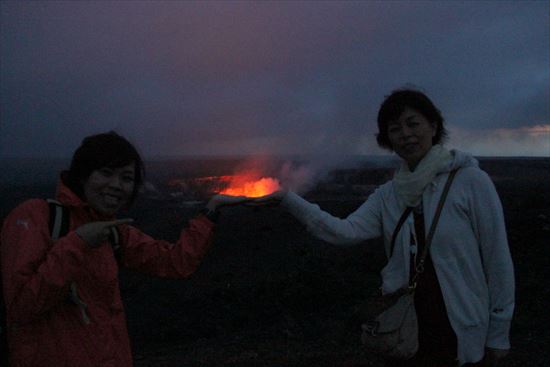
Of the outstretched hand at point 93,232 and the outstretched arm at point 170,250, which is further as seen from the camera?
the outstretched arm at point 170,250

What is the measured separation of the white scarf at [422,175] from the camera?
106 inches

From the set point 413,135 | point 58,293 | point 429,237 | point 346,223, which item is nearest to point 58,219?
Answer: point 58,293

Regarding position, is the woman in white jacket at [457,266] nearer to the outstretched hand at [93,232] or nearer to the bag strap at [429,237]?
the bag strap at [429,237]

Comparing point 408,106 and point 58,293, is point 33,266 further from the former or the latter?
point 408,106

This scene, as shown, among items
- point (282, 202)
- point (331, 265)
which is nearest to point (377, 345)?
point (282, 202)

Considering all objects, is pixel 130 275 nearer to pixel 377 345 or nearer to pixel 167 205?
pixel 377 345

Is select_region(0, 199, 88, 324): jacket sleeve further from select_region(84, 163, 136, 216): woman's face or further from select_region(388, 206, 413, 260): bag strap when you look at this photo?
select_region(388, 206, 413, 260): bag strap

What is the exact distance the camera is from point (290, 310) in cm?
1024

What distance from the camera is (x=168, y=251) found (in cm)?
287

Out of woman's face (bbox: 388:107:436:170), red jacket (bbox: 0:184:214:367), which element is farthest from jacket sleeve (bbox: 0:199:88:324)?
woman's face (bbox: 388:107:436:170)

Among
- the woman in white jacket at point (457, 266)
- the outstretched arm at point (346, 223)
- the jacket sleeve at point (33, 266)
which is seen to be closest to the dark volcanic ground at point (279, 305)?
the outstretched arm at point (346, 223)

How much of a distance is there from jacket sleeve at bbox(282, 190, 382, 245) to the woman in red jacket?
46.7 inches

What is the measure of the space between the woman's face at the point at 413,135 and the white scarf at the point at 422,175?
0.07m

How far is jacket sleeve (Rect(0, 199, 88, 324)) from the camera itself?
1.99m
